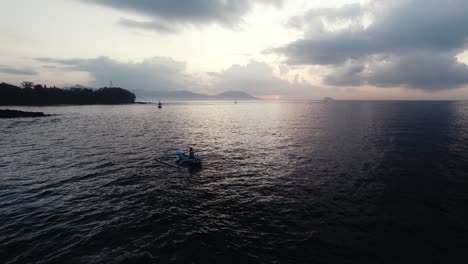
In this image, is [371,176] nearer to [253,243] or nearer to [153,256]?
[253,243]

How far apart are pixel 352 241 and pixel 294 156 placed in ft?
76.9

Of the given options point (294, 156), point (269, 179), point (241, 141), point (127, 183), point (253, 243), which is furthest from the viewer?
point (241, 141)

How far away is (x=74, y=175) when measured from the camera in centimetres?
2719

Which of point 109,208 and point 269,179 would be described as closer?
point 109,208

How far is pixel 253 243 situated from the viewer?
14.9m

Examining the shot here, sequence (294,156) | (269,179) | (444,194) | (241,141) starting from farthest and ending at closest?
1. (241,141)
2. (294,156)
3. (269,179)
4. (444,194)

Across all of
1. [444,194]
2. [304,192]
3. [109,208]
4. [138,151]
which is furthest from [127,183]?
[444,194]

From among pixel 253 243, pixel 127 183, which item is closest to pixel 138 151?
pixel 127 183

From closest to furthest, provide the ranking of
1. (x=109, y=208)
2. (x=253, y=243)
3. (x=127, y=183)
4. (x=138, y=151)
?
(x=253, y=243) → (x=109, y=208) → (x=127, y=183) → (x=138, y=151)

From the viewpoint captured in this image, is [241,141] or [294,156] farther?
[241,141]

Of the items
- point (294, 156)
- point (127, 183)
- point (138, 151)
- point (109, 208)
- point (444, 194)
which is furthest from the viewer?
point (138, 151)

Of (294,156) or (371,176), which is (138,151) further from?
(371,176)

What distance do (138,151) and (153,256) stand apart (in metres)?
30.6

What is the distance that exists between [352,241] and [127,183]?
22.9 metres
